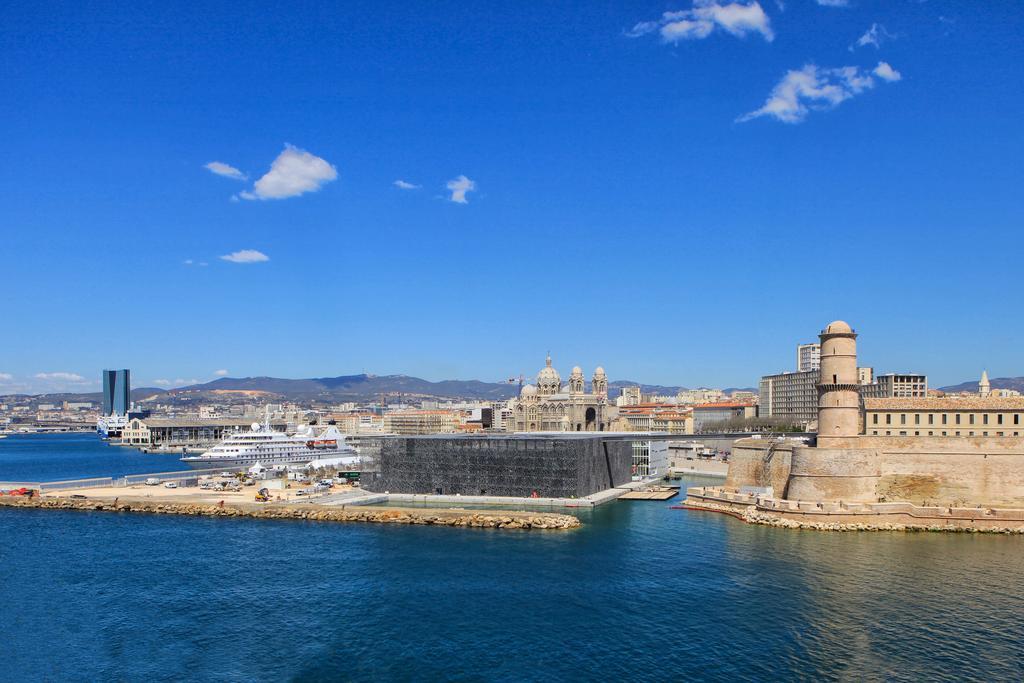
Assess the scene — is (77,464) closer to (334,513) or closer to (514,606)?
(334,513)

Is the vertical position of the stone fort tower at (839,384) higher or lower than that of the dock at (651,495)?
higher

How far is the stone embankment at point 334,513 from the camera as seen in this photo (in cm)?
4740

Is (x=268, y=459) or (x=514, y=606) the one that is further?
(x=268, y=459)

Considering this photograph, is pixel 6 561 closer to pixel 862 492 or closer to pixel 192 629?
pixel 192 629

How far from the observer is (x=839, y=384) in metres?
48.9

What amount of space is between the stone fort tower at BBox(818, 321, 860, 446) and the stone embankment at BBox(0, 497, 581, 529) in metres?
17.2

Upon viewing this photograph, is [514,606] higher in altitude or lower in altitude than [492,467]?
lower

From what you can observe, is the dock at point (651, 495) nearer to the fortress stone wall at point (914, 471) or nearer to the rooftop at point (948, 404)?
the fortress stone wall at point (914, 471)

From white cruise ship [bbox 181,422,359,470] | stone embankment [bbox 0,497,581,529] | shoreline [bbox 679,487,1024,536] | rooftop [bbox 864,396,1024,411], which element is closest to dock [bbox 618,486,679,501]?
shoreline [bbox 679,487,1024,536]

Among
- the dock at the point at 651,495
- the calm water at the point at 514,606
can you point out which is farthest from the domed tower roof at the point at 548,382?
the calm water at the point at 514,606

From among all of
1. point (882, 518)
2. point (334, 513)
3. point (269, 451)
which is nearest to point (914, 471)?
point (882, 518)

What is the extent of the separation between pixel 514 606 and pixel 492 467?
2566 cm

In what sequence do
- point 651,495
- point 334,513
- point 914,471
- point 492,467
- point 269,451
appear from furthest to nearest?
1. point 269,451
2. point 651,495
3. point 492,467
4. point 334,513
5. point 914,471

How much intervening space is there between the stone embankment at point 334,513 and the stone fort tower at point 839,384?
17.2 metres
